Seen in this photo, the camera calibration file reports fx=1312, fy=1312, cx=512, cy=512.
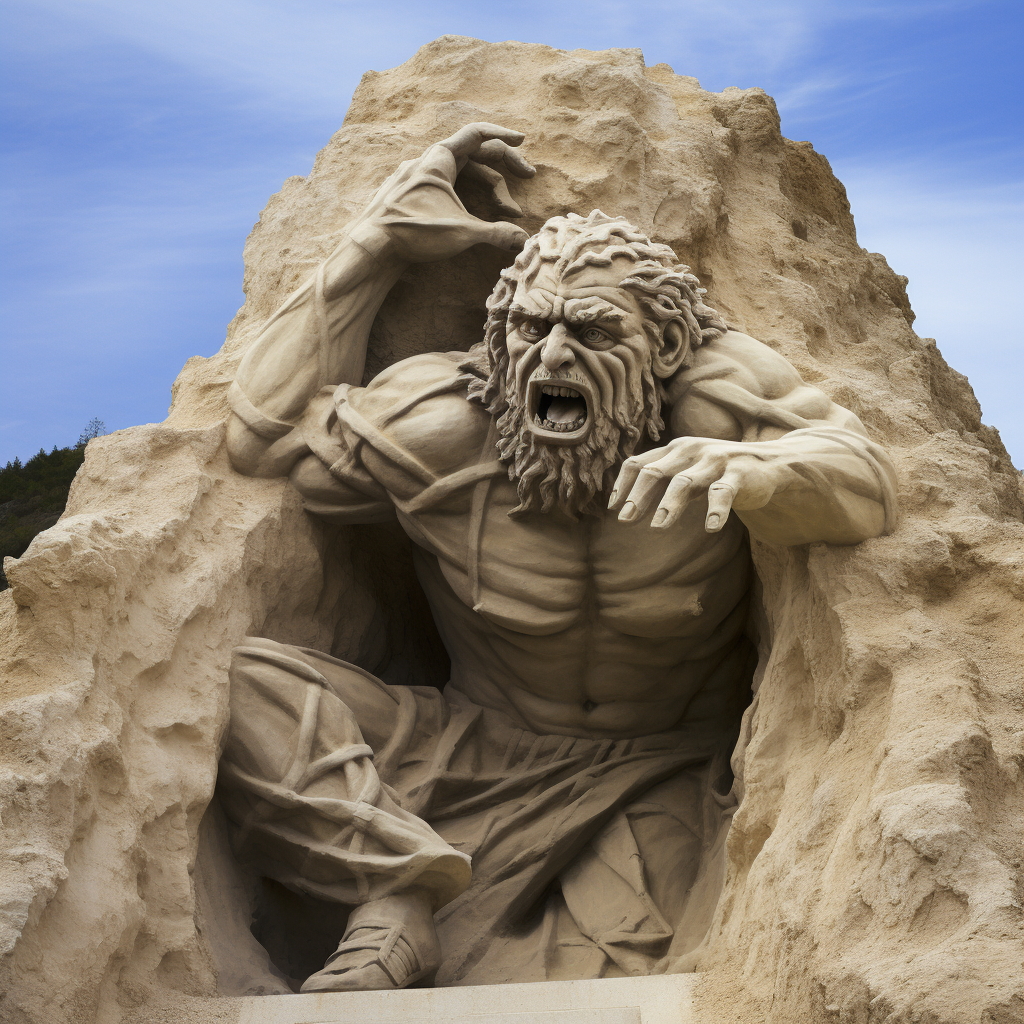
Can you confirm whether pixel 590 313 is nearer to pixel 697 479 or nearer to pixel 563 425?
pixel 563 425

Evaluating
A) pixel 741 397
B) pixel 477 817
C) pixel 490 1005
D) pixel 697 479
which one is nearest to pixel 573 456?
pixel 741 397

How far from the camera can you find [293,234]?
5.05 m

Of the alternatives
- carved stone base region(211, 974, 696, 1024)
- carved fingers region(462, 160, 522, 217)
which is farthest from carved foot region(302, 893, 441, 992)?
carved fingers region(462, 160, 522, 217)

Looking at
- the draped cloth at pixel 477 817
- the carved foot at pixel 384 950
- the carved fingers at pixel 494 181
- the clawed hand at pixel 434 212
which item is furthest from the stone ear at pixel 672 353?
the carved foot at pixel 384 950

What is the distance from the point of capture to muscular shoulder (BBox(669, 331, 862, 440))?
3.85 m

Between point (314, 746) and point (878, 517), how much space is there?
1757 mm

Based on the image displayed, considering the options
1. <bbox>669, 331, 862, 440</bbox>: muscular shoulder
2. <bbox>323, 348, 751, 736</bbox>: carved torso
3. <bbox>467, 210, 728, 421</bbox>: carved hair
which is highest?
<bbox>467, 210, 728, 421</bbox>: carved hair

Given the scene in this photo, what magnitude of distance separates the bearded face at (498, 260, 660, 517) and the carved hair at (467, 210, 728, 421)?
1.2 inches

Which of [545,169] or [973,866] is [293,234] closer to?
[545,169]

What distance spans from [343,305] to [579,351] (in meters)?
1.12

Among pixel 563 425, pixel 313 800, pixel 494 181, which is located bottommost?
pixel 313 800

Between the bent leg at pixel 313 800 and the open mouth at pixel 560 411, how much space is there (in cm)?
103

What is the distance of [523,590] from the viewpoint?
4113 mm

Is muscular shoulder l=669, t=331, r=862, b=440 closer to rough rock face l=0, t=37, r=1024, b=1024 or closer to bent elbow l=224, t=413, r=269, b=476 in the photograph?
rough rock face l=0, t=37, r=1024, b=1024
